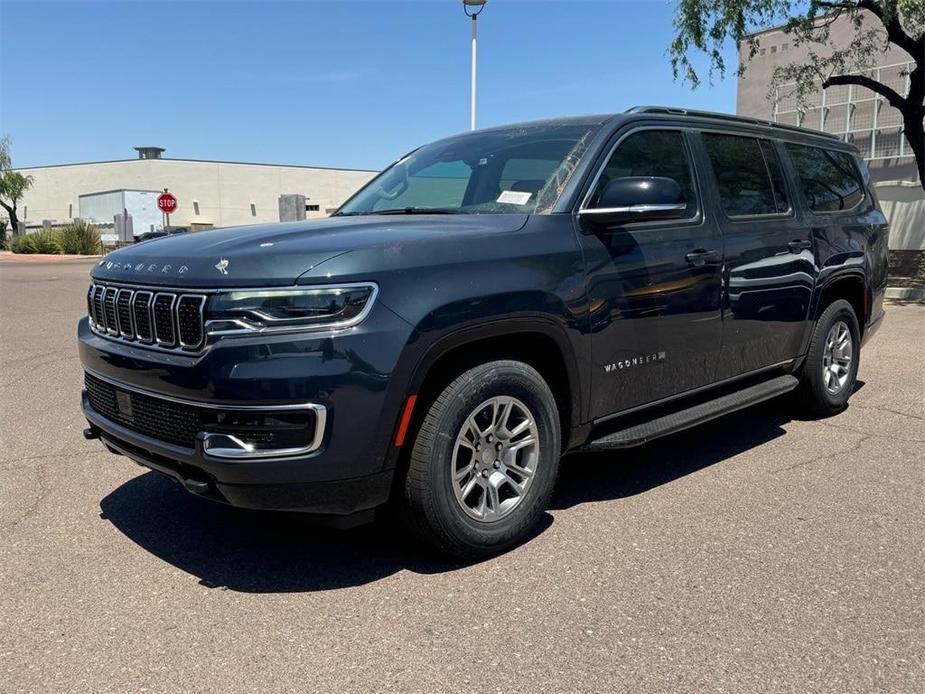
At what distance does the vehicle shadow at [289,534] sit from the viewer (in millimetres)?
3459

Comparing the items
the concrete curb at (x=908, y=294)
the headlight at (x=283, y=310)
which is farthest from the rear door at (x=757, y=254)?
the concrete curb at (x=908, y=294)

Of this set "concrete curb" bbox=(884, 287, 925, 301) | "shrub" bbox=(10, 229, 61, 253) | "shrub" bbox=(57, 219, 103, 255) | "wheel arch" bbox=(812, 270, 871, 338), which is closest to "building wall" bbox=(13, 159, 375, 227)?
"shrub" bbox=(10, 229, 61, 253)

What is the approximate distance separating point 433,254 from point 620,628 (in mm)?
1615

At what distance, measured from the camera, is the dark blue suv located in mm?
3002

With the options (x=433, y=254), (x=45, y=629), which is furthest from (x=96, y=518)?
(x=433, y=254)

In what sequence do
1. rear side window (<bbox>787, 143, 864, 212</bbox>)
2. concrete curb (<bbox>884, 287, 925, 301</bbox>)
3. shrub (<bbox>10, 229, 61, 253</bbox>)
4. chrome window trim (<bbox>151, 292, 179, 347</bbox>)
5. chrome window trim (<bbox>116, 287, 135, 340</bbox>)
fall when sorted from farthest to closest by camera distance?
shrub (<bbox>10, 229, 61, 253</bbox>) → concrete curb (<bbox>884, 287, 925, 301</bbox>) → rear side window (<bbox>787, 143, 864, 212</bbox>) → chrome window trim (<bbox>116, 287, 135, 340</bbox>) → chrome window trim (<bbox>151, 292, 179, 347</bbox>)

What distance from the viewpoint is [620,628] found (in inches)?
117

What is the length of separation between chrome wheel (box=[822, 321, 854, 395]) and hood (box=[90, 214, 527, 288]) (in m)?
3.29

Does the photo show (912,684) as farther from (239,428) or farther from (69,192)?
(69,192)

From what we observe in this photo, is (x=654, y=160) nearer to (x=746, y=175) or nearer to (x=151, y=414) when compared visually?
(x=746, y=175)

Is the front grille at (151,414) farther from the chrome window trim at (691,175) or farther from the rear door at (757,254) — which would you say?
the rear door at (757,254)

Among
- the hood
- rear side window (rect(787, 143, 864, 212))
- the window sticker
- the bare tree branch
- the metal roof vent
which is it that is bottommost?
the hood

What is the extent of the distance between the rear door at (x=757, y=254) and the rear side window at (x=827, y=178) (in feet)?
1.05

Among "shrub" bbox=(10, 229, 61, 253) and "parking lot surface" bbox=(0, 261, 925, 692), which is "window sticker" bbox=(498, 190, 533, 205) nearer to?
"parking lot surface" bbox=(0, 261, 925, 692)
